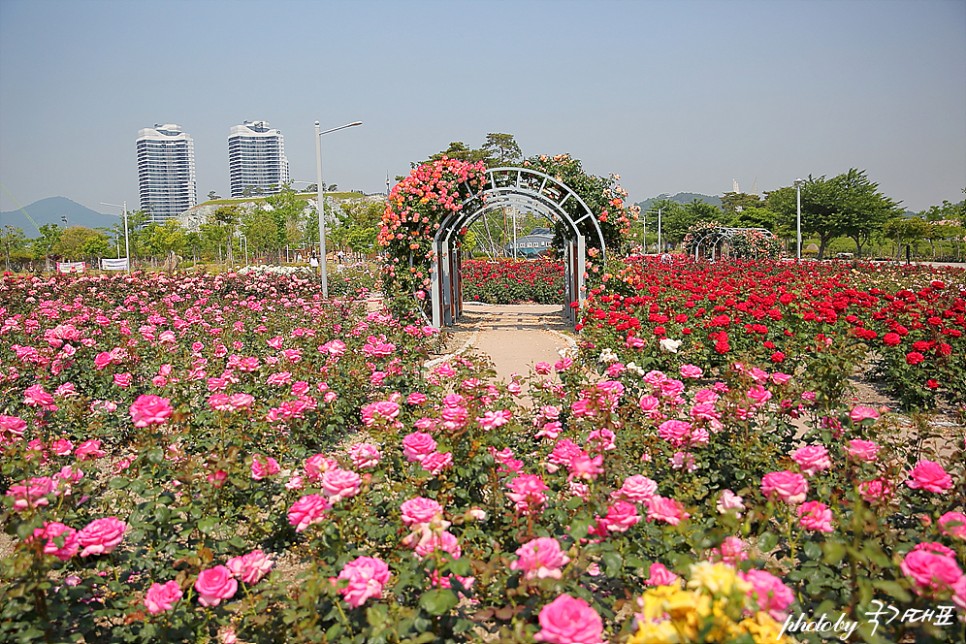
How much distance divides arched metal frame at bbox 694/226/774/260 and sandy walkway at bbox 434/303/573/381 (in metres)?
19.5

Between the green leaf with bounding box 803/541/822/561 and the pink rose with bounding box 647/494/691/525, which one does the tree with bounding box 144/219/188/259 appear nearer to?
the pink rose with bounding box 647/494/691/525

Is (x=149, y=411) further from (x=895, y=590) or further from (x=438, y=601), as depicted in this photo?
(x=895, y=590)

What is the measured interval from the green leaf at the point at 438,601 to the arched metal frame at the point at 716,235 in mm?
33184

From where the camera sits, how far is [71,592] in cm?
246

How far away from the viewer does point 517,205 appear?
12.9 meters

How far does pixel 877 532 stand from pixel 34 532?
2.95 metres

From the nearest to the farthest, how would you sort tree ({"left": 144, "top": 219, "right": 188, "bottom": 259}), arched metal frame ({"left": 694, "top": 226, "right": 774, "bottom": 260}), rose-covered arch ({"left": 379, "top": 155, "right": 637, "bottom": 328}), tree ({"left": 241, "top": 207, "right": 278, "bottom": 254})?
rose-covered arch ({"left": 379, "top": 155, "right": 637, "bottom": 328})
arched metal frame ({"left": 694, "top": 226, "right": 774, "bottom": 260})
tree ({"left": 144, "top": 219, "right": 188, "bottom": 259})
tree ({"left": 241, "top": 207, "right": 278, "bottom": 254})

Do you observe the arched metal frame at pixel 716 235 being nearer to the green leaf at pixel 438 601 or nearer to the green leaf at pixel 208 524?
the green leaf at pixel 208 524

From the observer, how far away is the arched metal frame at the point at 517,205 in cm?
1152

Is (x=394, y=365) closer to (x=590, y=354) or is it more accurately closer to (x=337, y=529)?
(x=590, y=354)

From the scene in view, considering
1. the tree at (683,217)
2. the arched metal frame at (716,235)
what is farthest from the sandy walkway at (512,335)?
the tree at (683,217)

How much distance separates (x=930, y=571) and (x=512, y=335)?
10.2 metres

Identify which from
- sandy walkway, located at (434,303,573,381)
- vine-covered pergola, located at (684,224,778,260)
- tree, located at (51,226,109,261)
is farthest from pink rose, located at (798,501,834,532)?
tree, located at (51,226,109,261)

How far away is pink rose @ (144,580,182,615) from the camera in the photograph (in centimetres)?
219
